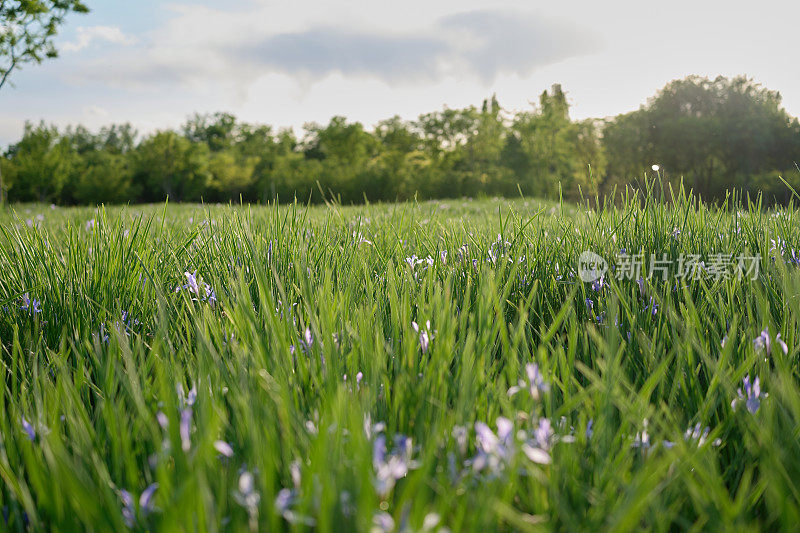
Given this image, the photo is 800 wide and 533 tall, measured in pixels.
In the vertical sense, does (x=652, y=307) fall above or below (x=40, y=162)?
below

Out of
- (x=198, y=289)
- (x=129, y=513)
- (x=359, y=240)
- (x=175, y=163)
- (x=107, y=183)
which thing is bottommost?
(x=129, y=513)

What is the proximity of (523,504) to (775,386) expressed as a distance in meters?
0.63

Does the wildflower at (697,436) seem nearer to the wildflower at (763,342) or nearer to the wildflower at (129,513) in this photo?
the wildflower at (763,342)

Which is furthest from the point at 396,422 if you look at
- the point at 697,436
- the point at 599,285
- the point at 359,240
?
the point at 359,240

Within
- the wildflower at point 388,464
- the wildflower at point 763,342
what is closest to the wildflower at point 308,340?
the wildflower at point 388,464

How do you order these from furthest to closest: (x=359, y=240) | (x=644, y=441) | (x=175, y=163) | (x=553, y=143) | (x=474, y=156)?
(x=175, y=163) < (x=474, y=156) < (x=553, y=143) < (x=359, y=240) < (x=644, y=441)

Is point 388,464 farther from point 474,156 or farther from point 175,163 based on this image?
point 175,163

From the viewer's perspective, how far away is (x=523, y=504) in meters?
1.04

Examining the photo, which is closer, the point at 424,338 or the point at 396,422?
the point at 396,422

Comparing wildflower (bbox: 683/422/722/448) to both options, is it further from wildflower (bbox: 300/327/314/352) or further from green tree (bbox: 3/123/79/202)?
green tree (bbox: 3/123/79/202)

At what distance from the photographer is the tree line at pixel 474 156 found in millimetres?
45375

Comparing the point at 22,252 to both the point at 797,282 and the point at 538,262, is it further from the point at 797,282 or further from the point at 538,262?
the point at 797,282

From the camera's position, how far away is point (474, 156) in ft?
173

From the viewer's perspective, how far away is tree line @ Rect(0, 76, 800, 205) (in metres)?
45.4
